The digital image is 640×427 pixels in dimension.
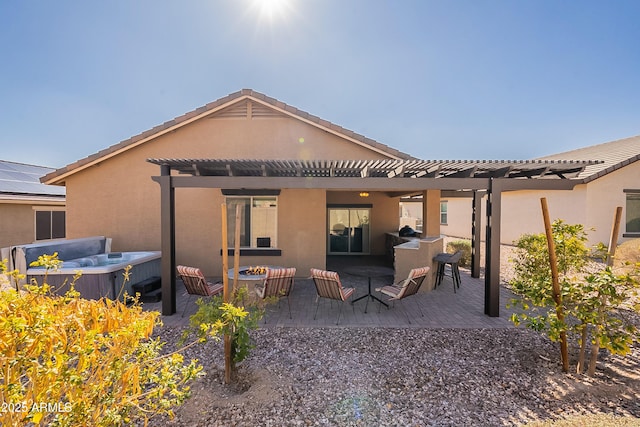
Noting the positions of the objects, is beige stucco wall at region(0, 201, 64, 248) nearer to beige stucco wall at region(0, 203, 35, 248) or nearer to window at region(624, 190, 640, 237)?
beige stucco wall at region(0, 203, 35, 248)

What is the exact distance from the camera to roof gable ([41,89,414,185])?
9273 millimetres

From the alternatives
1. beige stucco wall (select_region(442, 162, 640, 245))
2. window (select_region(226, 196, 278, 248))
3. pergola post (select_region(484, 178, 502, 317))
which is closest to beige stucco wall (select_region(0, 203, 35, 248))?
window (select_region(226, 196, 278, 248))

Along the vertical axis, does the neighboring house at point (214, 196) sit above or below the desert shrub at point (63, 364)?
above

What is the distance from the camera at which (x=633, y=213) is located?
14070mm

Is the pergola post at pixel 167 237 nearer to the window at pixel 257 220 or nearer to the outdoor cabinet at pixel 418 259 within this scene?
the window at pixel 257 220

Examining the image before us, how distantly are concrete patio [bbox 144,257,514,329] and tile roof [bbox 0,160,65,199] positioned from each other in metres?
12.0

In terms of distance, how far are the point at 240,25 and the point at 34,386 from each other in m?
9.90

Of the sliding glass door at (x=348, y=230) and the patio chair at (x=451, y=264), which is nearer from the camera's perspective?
the patio chair at (x=451, y=264)

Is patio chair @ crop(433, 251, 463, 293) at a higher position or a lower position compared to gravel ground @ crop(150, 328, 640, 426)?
higher

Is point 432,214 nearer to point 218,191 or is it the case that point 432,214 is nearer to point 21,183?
point 218,191

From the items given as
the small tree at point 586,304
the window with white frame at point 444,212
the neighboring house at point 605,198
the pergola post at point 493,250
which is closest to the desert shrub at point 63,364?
the small tree at point 586,304

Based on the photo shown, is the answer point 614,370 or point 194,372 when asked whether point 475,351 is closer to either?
point 614,370

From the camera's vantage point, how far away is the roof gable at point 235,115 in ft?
30.4

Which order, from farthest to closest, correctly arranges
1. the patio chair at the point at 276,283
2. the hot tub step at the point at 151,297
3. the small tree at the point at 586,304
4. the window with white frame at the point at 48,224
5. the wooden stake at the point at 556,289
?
1. the window with white frame at the point at 48,224
2. the hot tub step at the point at 151,297
3. the patio chair at the point at 276,283
4. the wooden stake at the point at 556,289
5. the small tree at the point at 586,304
